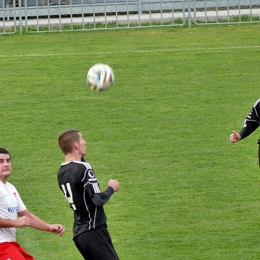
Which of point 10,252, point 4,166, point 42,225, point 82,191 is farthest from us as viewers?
point 42,225

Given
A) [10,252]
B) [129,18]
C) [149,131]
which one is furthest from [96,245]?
[129,18]

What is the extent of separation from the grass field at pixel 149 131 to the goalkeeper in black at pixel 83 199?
80.3 inches

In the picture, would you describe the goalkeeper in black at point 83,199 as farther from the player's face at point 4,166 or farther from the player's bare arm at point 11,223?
the player's bare arm at point 11,223

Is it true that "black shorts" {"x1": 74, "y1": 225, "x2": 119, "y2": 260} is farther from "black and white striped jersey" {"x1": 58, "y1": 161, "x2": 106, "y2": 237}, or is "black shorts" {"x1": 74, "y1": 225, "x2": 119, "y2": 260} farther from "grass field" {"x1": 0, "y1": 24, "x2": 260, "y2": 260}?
"grass field" {"x1": 0, "y1": 24, "x2": 260, "y2": 260}

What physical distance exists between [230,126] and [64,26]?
9264 mm

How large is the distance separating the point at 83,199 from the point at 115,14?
15.7m

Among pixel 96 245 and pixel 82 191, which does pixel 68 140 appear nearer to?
pixel 82 191

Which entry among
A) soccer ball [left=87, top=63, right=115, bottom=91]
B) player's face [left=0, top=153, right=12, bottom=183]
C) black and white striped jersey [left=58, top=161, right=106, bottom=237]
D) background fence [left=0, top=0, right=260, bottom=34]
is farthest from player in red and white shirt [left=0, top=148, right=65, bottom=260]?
background fence [left=0, top=0, right=260, bottom=34]

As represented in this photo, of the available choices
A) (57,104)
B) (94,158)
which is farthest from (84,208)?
(57,104)

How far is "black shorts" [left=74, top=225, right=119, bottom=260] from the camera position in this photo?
8438 millimetres

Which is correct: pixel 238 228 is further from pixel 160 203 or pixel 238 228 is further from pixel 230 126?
pixel 230 126

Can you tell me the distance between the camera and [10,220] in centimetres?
795

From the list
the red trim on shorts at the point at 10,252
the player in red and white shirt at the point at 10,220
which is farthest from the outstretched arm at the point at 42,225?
the red trim on shorts at the point at 10,252

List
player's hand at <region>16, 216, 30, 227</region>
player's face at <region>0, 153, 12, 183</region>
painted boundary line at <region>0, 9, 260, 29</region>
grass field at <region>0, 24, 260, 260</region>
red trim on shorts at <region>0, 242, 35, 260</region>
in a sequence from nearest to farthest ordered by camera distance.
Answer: player's hand at <region>16, 216, 30, 227</region> < red trim on shorts at <region>0, 242, 35, 260</region> < player's face at <region>0, 153, 12, 183</region> < grass field at <region>0, 24, 260, 260</region> < painted boundary line at <region>0, 9, 260, 29</region>
